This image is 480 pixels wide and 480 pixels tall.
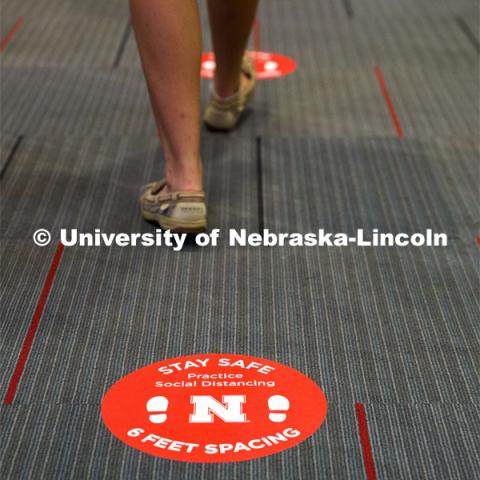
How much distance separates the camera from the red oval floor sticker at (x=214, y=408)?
117cm

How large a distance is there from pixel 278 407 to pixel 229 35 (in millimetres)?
991

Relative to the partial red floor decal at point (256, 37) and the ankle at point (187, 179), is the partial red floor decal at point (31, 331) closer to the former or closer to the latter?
the ankle at point (187, 179)

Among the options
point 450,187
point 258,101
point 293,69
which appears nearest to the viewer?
point 450,187

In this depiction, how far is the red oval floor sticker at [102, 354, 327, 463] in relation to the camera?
117 cm

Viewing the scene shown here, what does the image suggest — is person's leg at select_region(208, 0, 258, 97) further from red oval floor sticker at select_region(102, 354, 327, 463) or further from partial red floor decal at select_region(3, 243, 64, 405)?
red oval floor sticker at select_region(102, 354, 327, 463)

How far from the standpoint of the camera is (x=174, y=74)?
1652 millimetres

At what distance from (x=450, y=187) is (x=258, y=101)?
2.07ft

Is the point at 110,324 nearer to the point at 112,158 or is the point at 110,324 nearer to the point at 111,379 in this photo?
the point at 111,379

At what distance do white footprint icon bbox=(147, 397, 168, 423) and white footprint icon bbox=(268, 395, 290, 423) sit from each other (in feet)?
0.45

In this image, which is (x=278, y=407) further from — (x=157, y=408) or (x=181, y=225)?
(x=181, y=225)

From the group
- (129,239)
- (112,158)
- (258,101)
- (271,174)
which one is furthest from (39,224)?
(258,101)

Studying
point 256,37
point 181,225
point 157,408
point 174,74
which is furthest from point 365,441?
point 256,37

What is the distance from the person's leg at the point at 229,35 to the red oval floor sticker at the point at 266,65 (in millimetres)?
376

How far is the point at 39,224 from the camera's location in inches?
68.4
